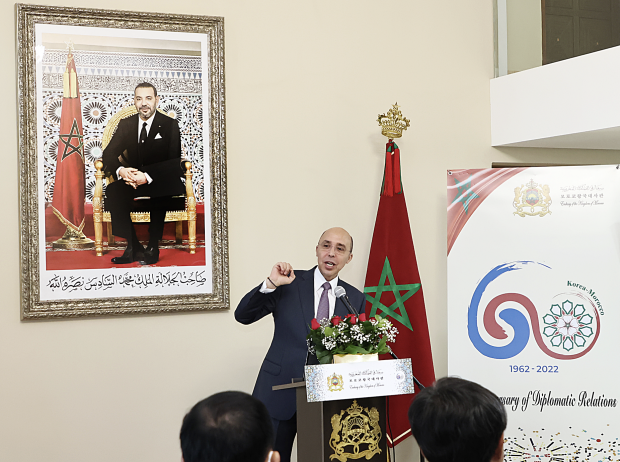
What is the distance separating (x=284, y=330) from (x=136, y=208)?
4.31 ft

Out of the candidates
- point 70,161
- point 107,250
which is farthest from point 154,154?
point 107,250

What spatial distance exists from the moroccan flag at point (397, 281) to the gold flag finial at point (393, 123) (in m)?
0.07

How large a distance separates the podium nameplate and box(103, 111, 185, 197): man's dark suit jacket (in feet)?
6.18

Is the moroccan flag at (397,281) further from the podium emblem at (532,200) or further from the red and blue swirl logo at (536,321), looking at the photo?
the podium emblem at (532,200)

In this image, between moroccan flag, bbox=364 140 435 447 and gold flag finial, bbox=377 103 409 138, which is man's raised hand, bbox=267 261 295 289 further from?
gold flag finial, bbox=377 103 409 138

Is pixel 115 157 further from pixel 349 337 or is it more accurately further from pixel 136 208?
pixel 349 337

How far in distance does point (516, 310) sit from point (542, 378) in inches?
16.5

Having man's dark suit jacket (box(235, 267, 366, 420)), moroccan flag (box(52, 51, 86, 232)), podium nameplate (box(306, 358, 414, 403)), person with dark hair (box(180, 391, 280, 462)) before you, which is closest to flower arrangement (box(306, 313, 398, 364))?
podium nameplate (box(306, 358, 414, 403))

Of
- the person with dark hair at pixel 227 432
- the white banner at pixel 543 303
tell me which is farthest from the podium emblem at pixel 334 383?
the white banner at pixel 543 303

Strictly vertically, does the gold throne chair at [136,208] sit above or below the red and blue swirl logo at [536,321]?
above

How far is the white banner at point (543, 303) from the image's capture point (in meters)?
3.75

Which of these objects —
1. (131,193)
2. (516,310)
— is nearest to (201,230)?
(131,193)

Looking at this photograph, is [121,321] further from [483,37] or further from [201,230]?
[483,37]

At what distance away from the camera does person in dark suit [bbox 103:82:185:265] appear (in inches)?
156
